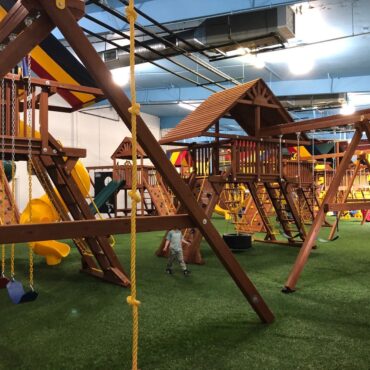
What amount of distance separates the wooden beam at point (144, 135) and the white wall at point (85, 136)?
→ 13.9 meters

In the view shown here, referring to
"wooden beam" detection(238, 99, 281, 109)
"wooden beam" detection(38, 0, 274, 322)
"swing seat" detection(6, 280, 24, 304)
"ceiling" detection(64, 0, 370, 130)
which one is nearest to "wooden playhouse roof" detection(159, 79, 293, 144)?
"wooden beam" detection(238, 99, 281, 109)

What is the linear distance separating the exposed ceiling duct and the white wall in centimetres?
800

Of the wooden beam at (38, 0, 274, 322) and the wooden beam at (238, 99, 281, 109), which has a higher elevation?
the wooden beam at (238, 99, 281, 109)

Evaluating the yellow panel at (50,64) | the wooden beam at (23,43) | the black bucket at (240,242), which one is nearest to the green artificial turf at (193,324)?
the black bucket at (240,242)

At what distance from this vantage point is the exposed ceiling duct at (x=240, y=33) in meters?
9.26

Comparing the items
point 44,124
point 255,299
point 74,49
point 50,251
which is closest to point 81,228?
point 74,49

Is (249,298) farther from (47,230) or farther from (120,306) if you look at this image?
(47,230)

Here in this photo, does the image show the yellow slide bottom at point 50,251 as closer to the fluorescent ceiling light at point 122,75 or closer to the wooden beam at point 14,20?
the wooden beam at point 14,20

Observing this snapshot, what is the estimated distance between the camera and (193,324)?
383 cm

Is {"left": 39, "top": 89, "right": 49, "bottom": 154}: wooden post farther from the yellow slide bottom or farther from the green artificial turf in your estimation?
the yellow slide bottom

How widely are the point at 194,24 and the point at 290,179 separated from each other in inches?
216

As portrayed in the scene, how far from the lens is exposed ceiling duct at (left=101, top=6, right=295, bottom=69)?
30.4 feet

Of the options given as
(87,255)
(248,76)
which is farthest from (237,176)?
(248,76)

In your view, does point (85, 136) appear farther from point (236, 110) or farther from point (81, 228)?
point (81, 228)
